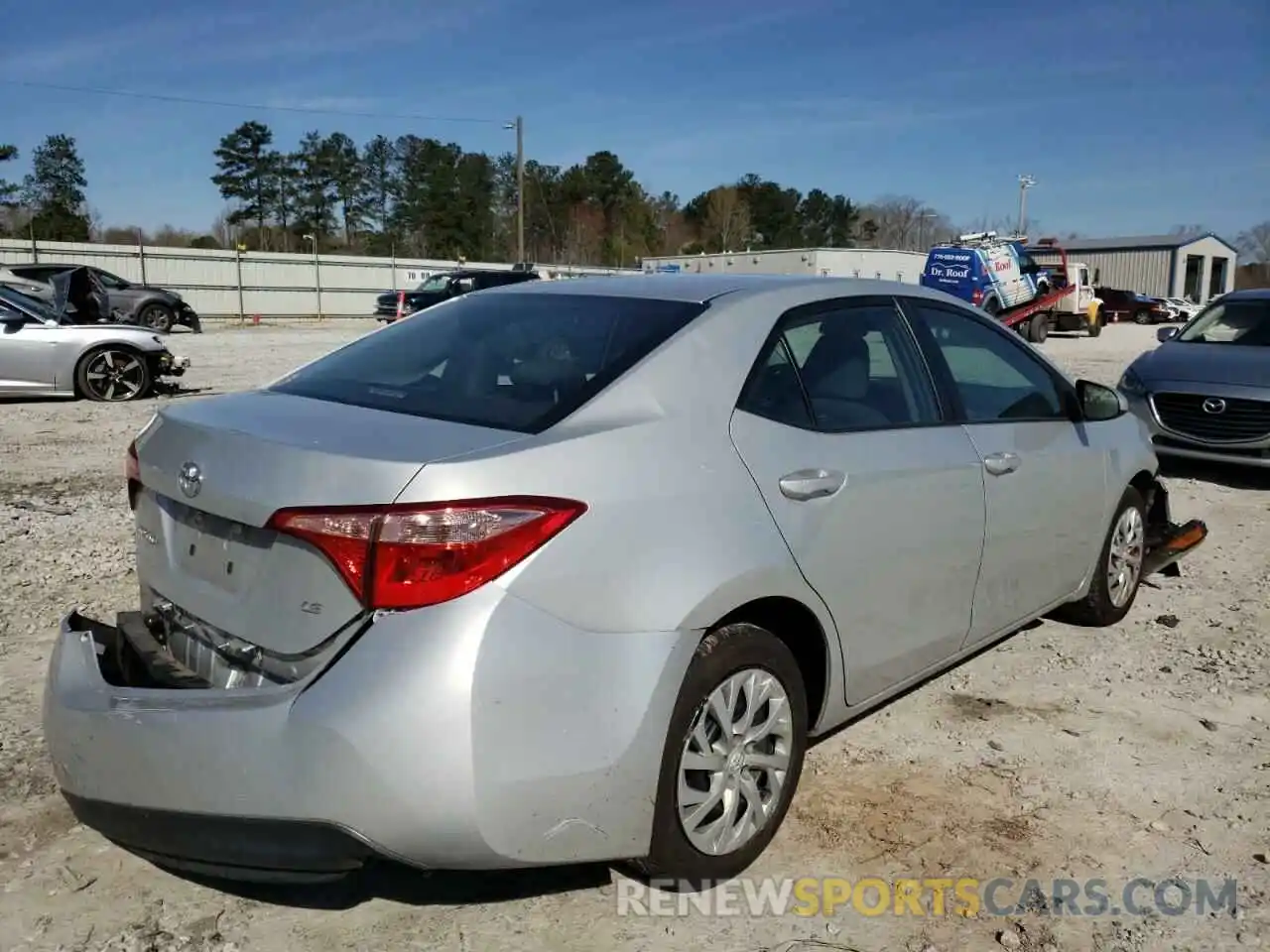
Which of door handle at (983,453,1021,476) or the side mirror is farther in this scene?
the side mirror

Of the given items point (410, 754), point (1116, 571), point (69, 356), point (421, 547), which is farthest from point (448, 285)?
point (410, 754)

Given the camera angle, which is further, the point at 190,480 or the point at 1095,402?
the point at 1095,402

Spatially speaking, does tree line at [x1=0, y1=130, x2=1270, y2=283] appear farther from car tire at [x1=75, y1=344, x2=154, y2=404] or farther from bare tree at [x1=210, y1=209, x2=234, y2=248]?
car tire at [x1=75, y1=344, x2=154, y2=404]

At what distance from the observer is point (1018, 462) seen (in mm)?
3979

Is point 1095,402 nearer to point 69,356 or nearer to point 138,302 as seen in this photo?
point 69,356

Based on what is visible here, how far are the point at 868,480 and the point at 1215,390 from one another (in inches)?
252

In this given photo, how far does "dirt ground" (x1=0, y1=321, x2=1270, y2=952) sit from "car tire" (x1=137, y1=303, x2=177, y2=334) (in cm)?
2046

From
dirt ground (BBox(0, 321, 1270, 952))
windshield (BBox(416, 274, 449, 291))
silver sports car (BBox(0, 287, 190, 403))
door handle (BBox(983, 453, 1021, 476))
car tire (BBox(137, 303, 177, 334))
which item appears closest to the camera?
dirt ground (BBox(0, 321, 1270, 952))

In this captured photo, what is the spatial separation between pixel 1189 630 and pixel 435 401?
396cm

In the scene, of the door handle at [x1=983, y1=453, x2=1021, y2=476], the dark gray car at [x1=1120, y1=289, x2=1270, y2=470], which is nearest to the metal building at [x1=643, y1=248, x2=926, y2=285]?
the dark gray car at [x1=1120, y1=289, x2=1270, y2=470]

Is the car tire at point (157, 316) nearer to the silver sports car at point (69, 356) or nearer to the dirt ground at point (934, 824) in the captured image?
the silver sports car at point (69, 356)

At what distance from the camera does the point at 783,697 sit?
118 inches

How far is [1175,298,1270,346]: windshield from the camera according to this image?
9.14 metres

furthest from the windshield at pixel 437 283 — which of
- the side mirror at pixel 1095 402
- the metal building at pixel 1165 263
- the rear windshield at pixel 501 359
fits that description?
the metal building at pixel 1165 263
